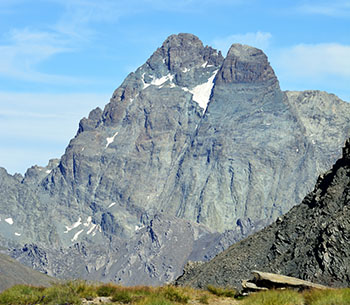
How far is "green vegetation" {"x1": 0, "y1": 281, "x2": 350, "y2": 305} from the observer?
3095cm

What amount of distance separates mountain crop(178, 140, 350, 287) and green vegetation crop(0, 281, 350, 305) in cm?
764

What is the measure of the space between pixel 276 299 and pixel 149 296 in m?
5.69

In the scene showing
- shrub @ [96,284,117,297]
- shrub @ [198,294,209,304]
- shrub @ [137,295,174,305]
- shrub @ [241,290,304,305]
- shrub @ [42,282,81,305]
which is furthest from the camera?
shrub @ [96,284,117,297]

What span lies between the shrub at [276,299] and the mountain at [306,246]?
11.1 metres

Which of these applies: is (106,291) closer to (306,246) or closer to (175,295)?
(175,295)

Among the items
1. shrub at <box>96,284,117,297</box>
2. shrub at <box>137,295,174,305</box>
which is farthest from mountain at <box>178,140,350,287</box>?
shrub at <box>137,295,174,305</box>

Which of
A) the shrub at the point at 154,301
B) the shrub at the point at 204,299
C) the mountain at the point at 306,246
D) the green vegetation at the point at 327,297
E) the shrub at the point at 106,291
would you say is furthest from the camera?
the mountain at the point at 306,246

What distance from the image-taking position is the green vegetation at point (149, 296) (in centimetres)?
3095

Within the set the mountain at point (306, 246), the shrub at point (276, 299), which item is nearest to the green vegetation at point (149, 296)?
the shrub at point (276, 299)

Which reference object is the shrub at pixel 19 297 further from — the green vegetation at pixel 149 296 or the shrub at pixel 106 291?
the shrub at pixel 106 291

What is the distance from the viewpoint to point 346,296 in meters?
30.3

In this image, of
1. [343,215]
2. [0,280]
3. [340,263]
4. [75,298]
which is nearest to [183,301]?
[75,298]

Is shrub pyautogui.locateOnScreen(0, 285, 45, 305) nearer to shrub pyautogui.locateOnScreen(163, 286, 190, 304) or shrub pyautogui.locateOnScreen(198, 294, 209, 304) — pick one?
shrub pyautogui.locateOnScreen(163, 286, 190, 304)

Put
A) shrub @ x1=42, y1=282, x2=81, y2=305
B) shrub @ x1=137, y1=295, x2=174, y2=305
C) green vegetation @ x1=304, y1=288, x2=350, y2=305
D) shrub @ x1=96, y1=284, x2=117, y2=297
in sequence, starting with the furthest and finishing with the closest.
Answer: shrub @ x1=96, y1=284, x2=117, y2=297
shrub @ x1=42, y1=282, x2=81, y2=305
shrub @ x1=137, y1=295, x2=174, y2=305
green vegetation @ x1=304, y1=288, x2=350, y2=305
